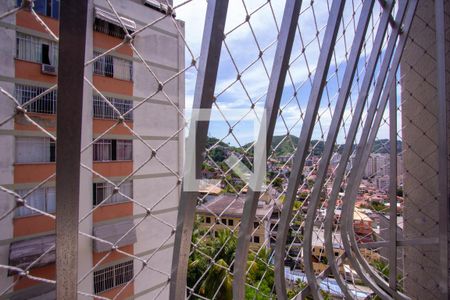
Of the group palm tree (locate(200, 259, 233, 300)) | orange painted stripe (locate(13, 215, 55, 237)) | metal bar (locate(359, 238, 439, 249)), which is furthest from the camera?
palm tree (locate(200, 259, 233, 300))

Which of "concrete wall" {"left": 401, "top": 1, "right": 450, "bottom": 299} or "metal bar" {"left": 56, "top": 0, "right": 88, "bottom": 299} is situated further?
"concrete wall" {"left": 401, "top": 1, "right": 450, "bottom": 299}

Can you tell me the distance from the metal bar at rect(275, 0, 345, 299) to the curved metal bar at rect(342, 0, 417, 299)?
43 cm

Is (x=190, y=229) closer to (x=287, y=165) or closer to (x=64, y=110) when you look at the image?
(x=64, y=110)

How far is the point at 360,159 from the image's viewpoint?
1.02 meters

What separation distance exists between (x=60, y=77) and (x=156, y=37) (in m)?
1.36

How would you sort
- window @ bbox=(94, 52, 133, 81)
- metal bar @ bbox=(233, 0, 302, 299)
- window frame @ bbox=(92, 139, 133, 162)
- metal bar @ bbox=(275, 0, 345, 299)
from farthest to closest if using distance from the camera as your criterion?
window frame @ bbox=(92, 139, 133, 162)
window @ bbox=(94, 52, 133, 81)
metal bar @ bbox=(275, 0, 345, 299)
metal bar @ bbox=(233, 0, 302, 299)

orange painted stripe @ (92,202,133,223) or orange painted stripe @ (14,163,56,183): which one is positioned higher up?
orange painted stripe @ (14,163,56,183)

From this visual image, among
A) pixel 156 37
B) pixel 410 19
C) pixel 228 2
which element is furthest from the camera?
pixel 156 37

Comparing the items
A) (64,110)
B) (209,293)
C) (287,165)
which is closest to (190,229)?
(64,110)

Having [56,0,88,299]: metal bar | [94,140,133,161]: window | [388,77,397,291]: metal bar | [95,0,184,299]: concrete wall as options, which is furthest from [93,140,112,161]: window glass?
[388,77,397,291]: metal bar

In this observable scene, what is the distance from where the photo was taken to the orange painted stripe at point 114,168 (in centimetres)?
164

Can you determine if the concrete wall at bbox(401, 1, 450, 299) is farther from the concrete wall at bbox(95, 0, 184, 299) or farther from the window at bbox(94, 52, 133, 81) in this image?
the window at bbox(94, 52, 133, 81)

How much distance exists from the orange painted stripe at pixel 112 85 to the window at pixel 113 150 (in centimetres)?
29

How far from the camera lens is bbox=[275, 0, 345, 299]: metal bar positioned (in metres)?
0.63
